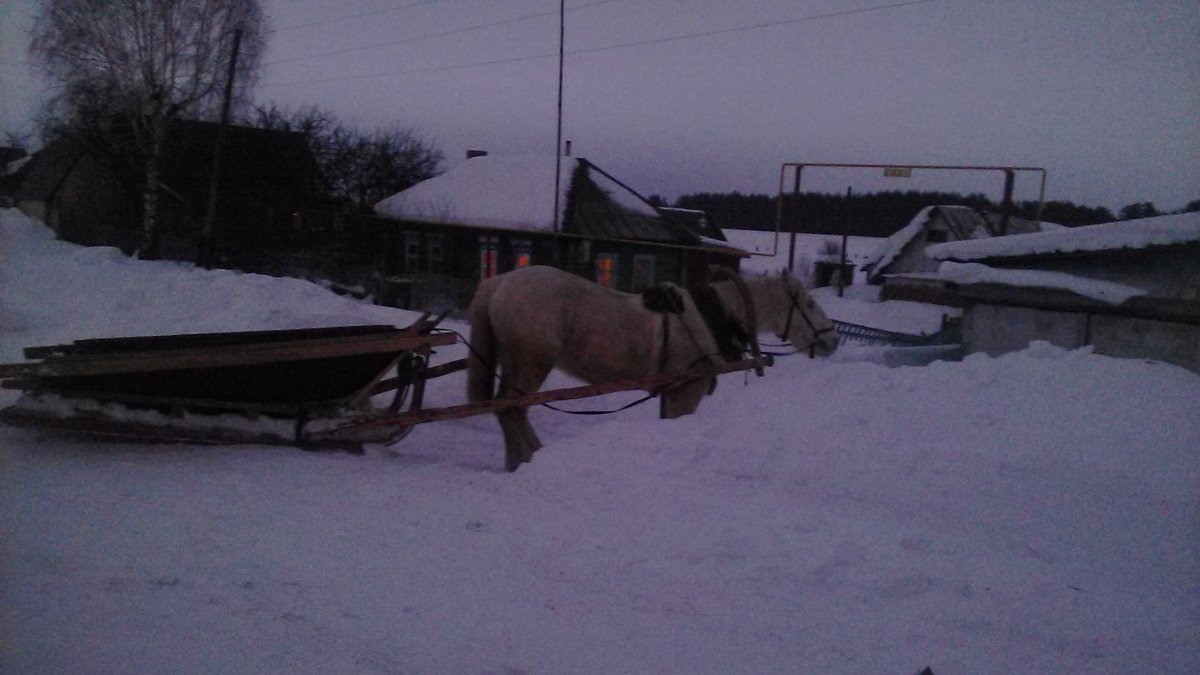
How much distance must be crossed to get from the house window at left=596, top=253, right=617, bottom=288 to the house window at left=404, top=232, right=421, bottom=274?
6.45 m

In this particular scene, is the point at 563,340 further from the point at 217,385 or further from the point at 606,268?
the point at 606,268

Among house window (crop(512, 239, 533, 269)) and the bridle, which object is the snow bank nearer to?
the bridle

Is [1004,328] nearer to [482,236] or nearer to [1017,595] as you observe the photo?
[1017,595]

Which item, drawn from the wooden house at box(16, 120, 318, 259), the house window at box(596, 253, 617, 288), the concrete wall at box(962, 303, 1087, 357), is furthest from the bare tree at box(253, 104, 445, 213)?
the concrete wall at box(962, 303, 1087, 357)

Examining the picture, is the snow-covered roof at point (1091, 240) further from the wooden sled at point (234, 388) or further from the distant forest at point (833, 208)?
the distant forest at point (833, 208)

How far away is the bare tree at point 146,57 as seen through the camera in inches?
802

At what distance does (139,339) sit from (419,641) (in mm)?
3401

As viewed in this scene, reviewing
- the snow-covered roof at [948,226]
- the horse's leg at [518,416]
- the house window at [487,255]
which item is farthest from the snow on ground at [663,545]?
the snow-covered roof at [948,226]

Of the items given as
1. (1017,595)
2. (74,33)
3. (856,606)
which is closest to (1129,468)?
(1017,595)

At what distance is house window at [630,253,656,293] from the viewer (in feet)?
71.6

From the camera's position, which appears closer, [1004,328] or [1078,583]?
[1078,583]

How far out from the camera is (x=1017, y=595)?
3.11 m

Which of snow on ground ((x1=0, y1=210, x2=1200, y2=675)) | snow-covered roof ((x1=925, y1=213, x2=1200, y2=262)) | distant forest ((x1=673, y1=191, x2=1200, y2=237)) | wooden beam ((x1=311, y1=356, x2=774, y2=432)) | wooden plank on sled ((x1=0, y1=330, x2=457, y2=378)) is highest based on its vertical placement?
distant forest ((x1=673, y1=191, x2=1200, y2=237))

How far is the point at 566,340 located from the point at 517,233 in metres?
15.5
